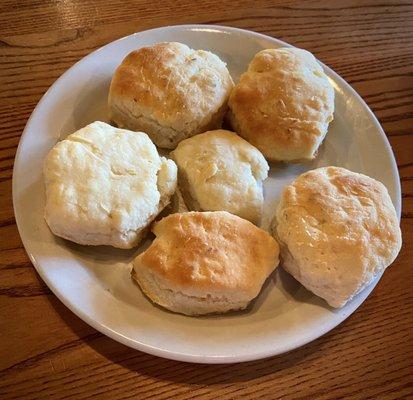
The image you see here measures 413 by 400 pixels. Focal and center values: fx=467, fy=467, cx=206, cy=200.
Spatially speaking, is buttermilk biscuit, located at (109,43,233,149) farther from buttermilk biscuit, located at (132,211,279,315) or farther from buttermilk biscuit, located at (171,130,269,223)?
buttermilk biscuit, located at (132,211,279,315)

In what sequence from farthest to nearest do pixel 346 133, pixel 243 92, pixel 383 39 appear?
pixel 383 39
pixel 346 133
pixel 243 92

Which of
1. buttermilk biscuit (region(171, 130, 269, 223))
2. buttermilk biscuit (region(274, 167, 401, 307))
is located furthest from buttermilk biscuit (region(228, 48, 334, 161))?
buttermilk biscuit (region(274, 167, 401, 307))

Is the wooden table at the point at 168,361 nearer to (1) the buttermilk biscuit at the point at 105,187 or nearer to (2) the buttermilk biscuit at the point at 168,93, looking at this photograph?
(1) the buttermilk biscuit at the point at 105,187

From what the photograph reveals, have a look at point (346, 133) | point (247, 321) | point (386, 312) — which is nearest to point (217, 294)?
point (247, 321)

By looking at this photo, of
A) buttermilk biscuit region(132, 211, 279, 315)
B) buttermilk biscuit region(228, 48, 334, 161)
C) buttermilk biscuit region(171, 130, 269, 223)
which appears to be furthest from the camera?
buttermilk biscuit region(228, 48, 334, 161)

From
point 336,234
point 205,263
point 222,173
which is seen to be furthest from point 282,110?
point 205,263

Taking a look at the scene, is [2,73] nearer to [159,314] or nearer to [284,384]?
[159,314]

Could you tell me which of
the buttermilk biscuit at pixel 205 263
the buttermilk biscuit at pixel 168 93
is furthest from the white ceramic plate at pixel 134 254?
the buttermilk biscuit at pixel 168 93

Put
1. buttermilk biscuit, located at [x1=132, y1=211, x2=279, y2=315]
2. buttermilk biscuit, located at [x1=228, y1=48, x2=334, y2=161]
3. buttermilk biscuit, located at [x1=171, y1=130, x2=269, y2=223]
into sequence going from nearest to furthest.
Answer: buttermilk biscuit, located at [x1=132, y1=211, x2=279, y2=315] < buttermilk biscuit, located at [x1=171, y1=130, x2=269, y2=223] < buttermilk biscuit, located at [x1=228, y1=48, x2=334, y2=161]
